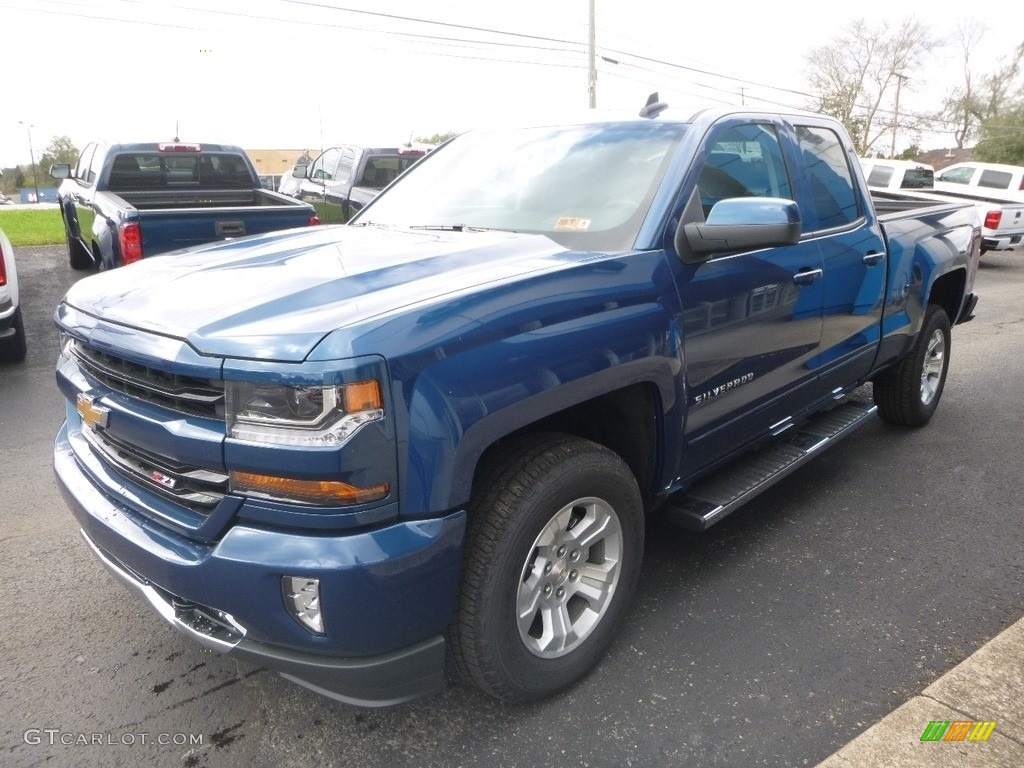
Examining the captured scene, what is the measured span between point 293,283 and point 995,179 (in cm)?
2029

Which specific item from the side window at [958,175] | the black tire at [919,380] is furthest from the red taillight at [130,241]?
the side window at [958,175]

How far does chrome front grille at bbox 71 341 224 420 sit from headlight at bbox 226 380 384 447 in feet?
0.24

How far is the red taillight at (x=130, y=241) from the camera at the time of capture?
19.5ft

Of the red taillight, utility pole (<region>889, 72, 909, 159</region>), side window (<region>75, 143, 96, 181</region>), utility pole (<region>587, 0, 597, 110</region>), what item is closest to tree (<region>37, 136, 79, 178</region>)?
utility pole (<region>587, 0, 597, 110</region>)

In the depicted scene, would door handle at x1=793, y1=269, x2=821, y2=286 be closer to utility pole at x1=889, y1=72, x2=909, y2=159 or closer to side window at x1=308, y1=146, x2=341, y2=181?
side window at x1=308, y1=146, x2=341, y2=181

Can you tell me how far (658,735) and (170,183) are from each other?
8.82 metres

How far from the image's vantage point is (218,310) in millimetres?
2180

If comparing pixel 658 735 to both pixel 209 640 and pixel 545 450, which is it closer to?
pixel 545 450

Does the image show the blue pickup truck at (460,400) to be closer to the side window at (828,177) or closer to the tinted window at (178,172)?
the side window at (828,177)

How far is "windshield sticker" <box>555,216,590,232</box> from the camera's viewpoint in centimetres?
292

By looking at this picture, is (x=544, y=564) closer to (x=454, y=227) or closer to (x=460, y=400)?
(x=460, y=400)

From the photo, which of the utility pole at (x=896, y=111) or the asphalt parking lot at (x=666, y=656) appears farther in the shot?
the utility pole at (x=896, y=111)

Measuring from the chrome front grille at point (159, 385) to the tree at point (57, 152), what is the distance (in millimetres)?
89868

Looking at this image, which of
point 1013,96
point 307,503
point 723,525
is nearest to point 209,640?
point 307,503
